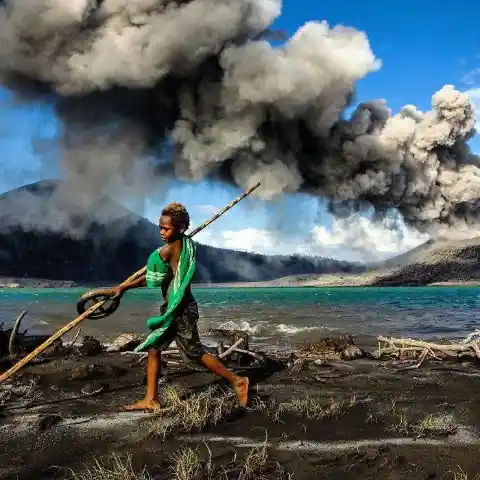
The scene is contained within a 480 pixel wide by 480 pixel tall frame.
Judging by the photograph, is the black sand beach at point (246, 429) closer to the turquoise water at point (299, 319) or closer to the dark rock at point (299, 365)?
the dark rock at point (299, 365)

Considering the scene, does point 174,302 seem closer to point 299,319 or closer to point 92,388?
point 92,388

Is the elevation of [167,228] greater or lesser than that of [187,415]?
greater

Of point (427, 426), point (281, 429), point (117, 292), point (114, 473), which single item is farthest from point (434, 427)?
point (117, 292)

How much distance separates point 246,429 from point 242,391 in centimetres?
64

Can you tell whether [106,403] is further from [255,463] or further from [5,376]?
[255,463]

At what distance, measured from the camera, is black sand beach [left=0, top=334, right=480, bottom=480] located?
296 cm

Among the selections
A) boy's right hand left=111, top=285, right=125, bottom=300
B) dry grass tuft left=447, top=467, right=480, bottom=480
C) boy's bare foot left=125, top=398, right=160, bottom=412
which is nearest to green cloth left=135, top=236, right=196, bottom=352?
boy's right hand left=111, top=285, right=125, bottom=300

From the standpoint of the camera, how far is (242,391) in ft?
14.2

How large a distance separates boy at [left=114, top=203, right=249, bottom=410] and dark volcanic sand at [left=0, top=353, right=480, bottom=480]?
49 centimetres

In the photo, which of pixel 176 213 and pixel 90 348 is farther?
pixel 90 348

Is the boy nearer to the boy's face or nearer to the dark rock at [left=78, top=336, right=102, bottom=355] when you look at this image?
the boy's face

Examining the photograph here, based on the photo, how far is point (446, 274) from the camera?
499 feet

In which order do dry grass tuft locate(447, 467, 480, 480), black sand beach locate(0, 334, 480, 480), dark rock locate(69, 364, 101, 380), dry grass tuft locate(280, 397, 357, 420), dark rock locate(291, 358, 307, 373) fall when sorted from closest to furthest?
dry grass tuft locate(447, 467, 480, 480) → black sand beach locate(0, 334, 480, 480) → dry grass tuft locate(280, 397, 357, 420) → dark rock locate(69, 364, 101, 380) → dark rock locate(291, 358, 307, 373)

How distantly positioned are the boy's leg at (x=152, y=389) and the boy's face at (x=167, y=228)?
1.05 meters
